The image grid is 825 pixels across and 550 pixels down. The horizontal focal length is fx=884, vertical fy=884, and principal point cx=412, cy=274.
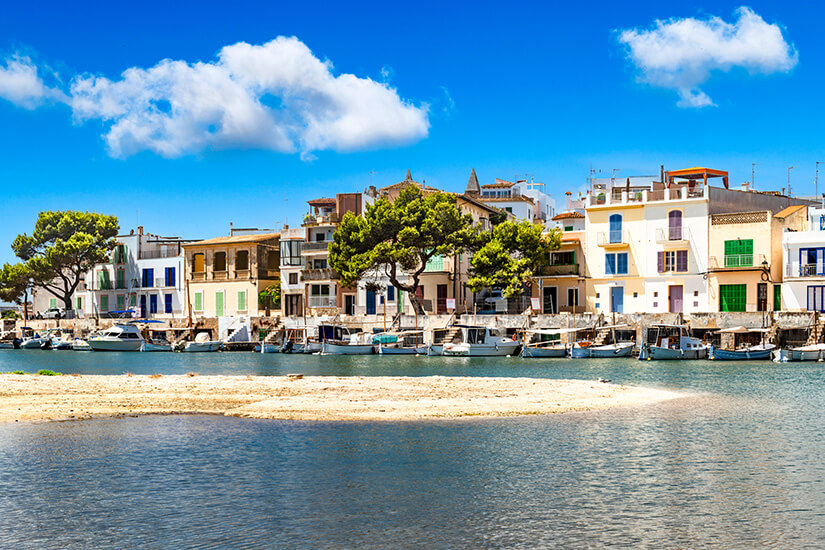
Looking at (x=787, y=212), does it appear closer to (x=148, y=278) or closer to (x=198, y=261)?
(x=198, y=261)

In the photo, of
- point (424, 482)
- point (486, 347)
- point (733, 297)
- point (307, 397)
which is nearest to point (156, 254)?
point (486, 347)

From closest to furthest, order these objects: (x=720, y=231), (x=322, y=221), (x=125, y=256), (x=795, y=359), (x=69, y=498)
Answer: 1. (x=69, y=498)
2. (x=795, y=359)
3. (x=720, y=231)
4. (x=322, y=221)
5. (x=125, y=256)

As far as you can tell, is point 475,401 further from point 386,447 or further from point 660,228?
point 660,228

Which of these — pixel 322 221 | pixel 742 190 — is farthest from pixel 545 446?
pixel 322 221

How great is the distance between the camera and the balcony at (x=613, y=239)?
78562 mm

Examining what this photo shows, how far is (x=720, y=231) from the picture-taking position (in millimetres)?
74125

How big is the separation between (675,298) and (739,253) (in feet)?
21.6

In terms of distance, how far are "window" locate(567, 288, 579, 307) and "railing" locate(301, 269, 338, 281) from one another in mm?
23375

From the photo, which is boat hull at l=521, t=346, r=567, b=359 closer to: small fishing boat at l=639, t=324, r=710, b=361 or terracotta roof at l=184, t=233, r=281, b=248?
small fishing boat at l=639, t=324, r=710, b=361

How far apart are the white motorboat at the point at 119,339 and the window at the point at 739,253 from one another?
5559 cm

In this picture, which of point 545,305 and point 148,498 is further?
point 545,305

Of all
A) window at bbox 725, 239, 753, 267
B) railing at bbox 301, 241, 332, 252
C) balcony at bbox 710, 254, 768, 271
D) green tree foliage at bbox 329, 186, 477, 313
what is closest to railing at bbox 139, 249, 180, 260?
railing at bbox 301, 241, 332, 252

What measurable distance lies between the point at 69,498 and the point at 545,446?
13.2m

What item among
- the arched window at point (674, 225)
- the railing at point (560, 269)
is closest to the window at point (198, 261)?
the railing at point (560, 269)
